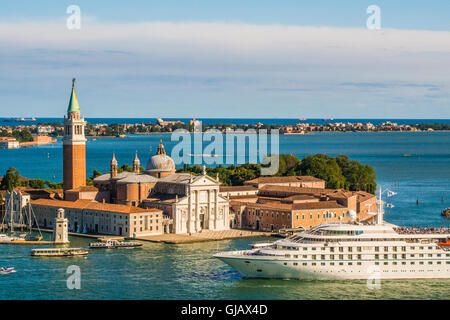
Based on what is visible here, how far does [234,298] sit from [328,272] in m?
5.18

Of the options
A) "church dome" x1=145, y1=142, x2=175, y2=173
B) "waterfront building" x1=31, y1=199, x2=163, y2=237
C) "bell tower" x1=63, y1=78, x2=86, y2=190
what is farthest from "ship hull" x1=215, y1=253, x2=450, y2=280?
"bell tower" x1=63, y1=78, x2=86, y2=190

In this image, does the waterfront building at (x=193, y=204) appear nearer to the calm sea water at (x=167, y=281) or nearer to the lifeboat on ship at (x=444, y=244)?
the calm sea water at (x=167, y=281)

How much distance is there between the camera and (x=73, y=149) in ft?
193

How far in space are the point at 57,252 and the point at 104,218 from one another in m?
7.58

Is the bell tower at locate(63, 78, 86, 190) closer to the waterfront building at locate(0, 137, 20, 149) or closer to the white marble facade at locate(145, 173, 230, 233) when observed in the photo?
the white marble facade at locate(145, 173, 230, 233)

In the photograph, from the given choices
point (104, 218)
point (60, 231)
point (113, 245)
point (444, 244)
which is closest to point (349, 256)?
point (444, 244)

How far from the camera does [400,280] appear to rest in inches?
1492

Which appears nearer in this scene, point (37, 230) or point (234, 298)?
point (234, 298)

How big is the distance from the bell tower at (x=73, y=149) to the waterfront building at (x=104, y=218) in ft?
11.0

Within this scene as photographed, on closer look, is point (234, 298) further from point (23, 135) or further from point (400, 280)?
point (23, 135)

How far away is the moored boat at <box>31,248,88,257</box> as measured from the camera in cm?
4366
